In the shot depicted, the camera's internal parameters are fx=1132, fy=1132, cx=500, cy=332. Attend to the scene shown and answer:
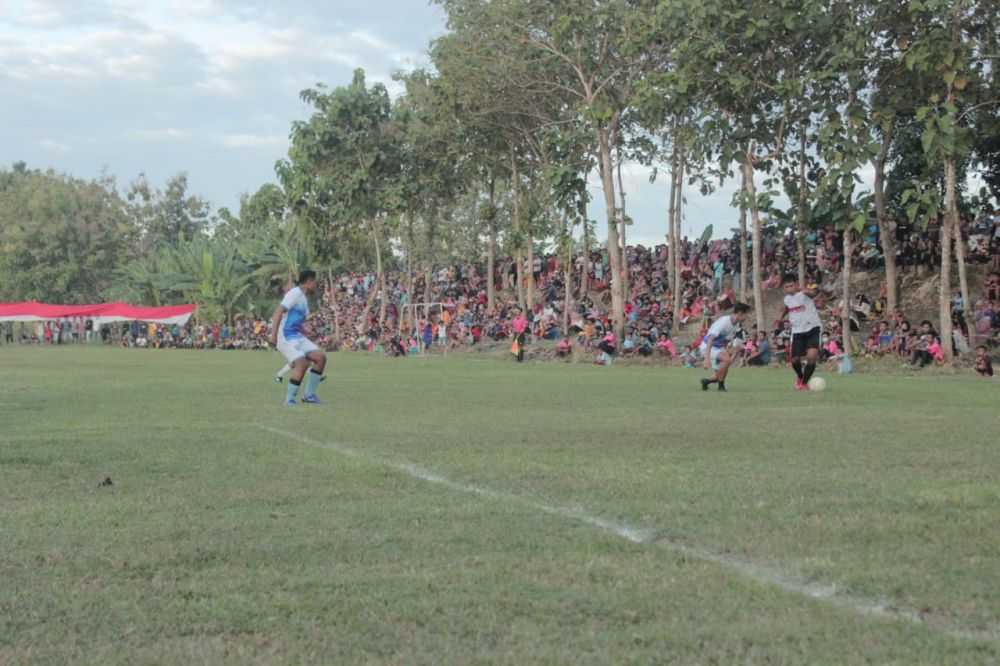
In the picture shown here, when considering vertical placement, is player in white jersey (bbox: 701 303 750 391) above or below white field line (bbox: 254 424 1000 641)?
above

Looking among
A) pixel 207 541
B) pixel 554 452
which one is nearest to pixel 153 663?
pixel 207 541

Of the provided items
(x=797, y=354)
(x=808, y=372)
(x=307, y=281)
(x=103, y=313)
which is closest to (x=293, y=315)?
(x=307, y=281)

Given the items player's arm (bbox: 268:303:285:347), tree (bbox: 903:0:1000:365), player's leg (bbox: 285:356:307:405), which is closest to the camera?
player's arm (bbox: 268:303:285:347)

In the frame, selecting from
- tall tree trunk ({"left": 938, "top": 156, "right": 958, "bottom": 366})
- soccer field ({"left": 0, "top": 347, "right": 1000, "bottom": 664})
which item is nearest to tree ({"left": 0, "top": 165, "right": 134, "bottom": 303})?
tall tree trunk ({"left": 938, "top": 156, "right": 958, "bottom": 366})

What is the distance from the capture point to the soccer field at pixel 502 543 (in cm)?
376

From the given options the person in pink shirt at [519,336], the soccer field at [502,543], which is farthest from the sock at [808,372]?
the person in pink shirt at [519,336]

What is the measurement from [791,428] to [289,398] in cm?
662

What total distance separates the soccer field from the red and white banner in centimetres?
5766

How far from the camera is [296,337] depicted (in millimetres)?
14844

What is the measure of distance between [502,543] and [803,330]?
12585mm

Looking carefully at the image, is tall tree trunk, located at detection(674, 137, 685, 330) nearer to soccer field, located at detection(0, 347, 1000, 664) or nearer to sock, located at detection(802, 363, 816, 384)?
sock, located at detection(802, 363, 816, 384)

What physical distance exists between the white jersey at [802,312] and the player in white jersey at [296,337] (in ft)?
23.0

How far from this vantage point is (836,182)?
21.6 m

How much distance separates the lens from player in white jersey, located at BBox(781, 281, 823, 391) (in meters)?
16.8
